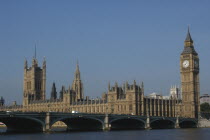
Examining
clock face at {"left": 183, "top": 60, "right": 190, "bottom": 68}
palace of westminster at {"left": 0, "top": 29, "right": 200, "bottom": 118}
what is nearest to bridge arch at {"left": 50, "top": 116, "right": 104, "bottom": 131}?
palace of westminster at {"left": 0, "top": 29, "right": 200, "bottom": 118}

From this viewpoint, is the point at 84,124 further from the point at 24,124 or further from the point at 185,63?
the point at 185,63

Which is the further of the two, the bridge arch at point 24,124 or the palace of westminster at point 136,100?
the palace of westminster at point 136,100

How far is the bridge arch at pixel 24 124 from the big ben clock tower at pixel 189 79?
246ft

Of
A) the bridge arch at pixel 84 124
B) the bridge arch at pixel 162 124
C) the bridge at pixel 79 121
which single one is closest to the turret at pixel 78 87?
the bridge at pixel 79 121

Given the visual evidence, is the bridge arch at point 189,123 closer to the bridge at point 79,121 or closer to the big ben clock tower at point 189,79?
the bridge at point 79,121

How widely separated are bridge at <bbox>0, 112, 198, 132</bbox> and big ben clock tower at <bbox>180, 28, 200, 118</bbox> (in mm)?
15863

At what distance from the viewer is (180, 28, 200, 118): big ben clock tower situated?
158 metres

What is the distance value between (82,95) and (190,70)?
47.1m

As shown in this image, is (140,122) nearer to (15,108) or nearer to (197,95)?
(197,95)

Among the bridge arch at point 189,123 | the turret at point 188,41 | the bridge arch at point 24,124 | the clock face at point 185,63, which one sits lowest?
the bridge arch at point 189,123

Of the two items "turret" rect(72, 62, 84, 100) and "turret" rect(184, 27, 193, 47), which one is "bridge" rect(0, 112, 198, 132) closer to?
"turret" rect(184, 27, 193, 47)

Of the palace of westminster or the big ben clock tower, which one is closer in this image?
the palace of westminster

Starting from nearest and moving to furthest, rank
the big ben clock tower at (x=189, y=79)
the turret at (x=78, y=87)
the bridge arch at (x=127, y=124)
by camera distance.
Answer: the bridge arch at (x=127, y=124), the big ben clock tower at (x=189, y=79), the turret at (x=78, y=87)

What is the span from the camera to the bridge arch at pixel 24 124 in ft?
290
